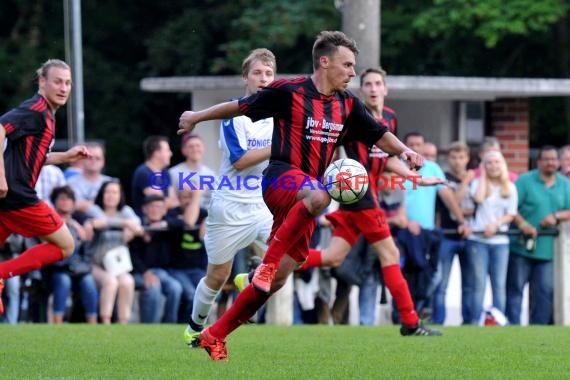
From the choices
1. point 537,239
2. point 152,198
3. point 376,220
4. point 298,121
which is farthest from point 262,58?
point 537,239

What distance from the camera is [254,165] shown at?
11.3 meters

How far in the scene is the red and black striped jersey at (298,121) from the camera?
9.73m

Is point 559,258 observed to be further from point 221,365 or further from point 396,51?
point 396,51

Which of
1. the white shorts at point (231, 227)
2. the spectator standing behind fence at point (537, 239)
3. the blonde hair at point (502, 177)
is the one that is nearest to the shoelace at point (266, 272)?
the white shorts at point (231, 227)

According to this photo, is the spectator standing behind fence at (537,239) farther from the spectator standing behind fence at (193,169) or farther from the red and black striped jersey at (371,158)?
the red and black striped jersey at (371,158)

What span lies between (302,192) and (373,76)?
3.34m

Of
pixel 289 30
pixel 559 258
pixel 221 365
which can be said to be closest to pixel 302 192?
pixel 221 365

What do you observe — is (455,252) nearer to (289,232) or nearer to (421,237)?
(421,237)

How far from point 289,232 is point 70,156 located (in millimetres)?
2894

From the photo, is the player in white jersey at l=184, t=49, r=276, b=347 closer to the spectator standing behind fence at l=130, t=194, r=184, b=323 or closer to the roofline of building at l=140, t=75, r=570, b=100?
the spectator standing behind fence at l=130, t=194, r=184, b=323

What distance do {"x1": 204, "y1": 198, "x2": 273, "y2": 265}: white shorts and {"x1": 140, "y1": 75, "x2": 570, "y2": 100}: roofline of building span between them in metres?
6.39

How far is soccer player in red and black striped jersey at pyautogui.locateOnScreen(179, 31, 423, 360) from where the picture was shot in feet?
30.7

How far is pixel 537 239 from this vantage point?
1617 cm

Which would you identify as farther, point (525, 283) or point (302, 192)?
point (525, 283)
